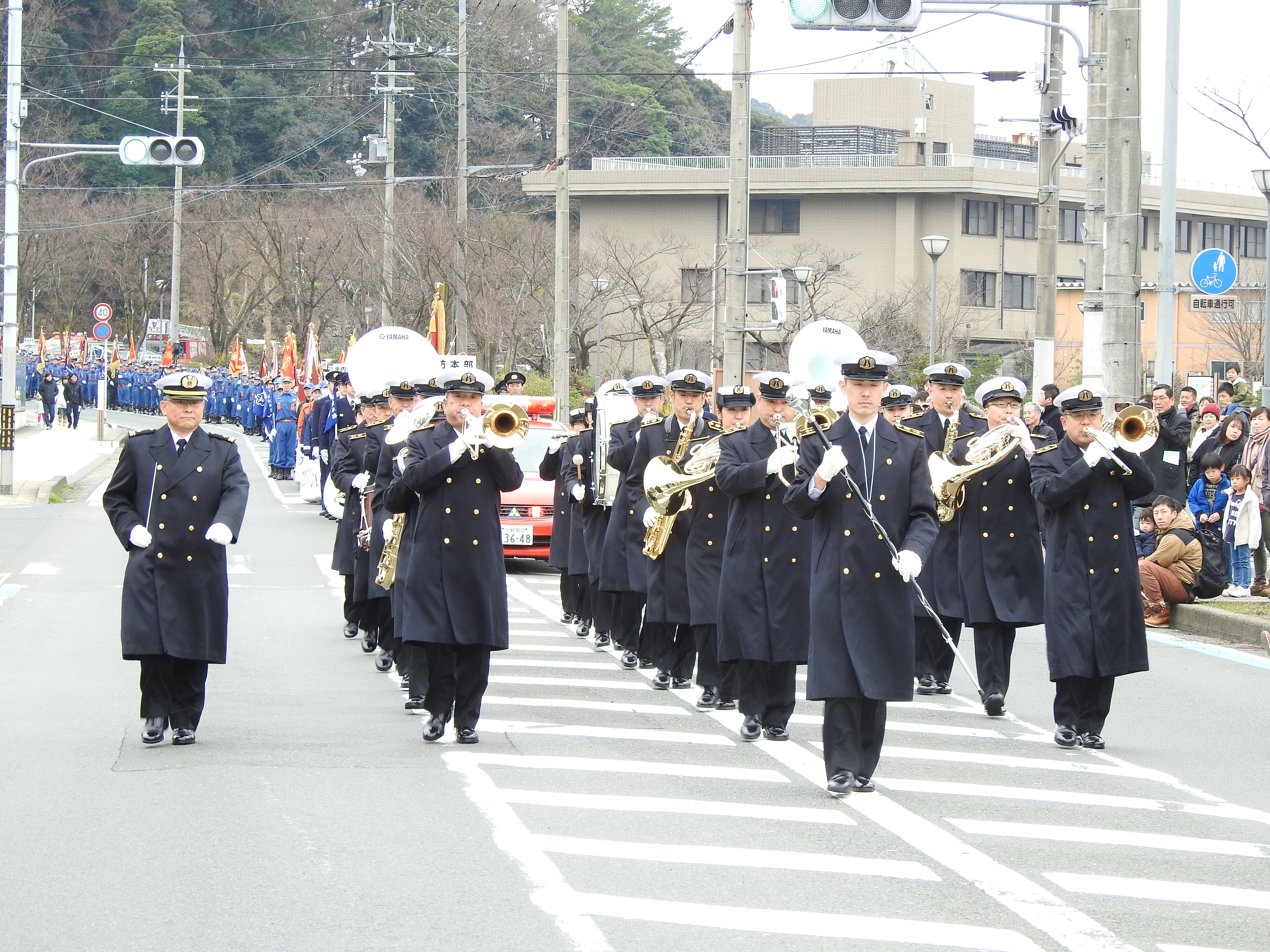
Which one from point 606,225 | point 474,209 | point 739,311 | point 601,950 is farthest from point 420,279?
point 601,950

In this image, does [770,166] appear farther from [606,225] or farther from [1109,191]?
[1109,191]

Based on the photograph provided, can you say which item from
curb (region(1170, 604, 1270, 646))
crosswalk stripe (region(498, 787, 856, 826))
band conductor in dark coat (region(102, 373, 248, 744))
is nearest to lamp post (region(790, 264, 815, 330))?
curb (region(1170, 604, 1270, 646))

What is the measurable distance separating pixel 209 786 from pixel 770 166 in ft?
166

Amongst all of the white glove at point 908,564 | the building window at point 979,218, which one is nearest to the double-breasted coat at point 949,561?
the white glove at point 908,564

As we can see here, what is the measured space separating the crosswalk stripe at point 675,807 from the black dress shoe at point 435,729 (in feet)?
4.47

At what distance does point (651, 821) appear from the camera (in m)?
7.39

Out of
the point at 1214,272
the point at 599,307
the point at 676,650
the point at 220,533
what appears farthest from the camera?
the point at 599,307

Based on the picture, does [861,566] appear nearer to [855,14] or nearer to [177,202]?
[855,14]

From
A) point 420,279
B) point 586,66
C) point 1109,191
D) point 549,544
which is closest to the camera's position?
point 1109,191

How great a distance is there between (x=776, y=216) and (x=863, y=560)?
4961 centimetres

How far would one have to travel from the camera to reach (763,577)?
382 inches

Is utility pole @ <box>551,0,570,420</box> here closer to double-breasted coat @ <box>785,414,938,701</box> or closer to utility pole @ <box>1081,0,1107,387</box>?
utility pole @ <box>1081,0,1107,387</box>

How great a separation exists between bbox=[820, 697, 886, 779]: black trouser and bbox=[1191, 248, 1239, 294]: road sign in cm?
1163

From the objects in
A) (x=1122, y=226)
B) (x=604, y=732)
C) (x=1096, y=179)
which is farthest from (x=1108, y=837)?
(x=1096, y=179)
